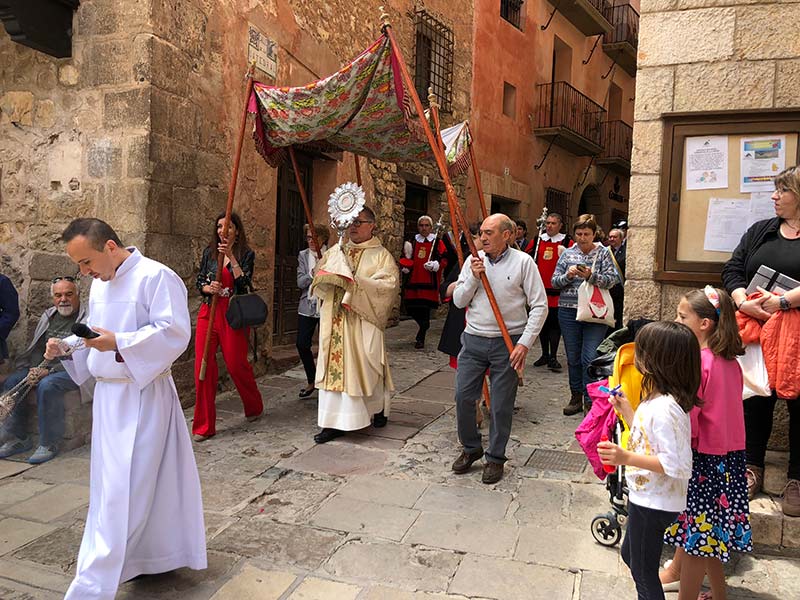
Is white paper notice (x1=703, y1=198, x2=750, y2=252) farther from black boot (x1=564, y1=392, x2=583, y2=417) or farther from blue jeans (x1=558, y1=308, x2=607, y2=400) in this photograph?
black boot (x1=564, y1=392, x2=583, y2=417)

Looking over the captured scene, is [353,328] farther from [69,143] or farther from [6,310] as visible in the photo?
[69,143]

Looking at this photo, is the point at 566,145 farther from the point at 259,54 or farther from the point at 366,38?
the point at 259,54

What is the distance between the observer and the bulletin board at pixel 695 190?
3699 mm

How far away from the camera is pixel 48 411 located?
186 inches

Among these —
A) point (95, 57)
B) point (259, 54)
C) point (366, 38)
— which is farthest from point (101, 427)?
point (366, 38)

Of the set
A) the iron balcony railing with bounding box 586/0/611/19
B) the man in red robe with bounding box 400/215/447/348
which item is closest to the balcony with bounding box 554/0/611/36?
the iron balcony railing with bounding box 586/0/611/19

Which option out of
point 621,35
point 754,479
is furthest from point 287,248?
point 621,35

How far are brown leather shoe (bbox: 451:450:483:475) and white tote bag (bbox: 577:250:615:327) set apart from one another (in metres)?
1.62

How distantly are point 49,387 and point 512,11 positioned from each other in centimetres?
1292

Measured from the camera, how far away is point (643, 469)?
226 centimetres

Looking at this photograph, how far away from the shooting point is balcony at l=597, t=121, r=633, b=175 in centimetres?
1844

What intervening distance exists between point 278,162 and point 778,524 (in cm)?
447

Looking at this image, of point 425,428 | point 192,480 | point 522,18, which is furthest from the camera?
point 522,18

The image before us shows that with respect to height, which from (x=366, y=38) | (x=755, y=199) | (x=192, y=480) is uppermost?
(x=366, y=38)
